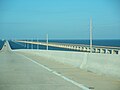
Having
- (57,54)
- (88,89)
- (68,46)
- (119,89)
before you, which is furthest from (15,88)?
(68,46)

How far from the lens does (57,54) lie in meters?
30.3

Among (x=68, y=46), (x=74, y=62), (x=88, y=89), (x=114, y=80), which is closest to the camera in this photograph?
(x=88, y=89)

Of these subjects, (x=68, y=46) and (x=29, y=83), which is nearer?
(x=29, y=83)

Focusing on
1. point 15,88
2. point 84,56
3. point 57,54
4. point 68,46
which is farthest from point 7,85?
point 68,46

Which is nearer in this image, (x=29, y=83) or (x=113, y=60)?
(x=29, y=83)

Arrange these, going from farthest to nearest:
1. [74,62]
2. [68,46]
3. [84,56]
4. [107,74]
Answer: [68,46]
[74,62]
[84,56]
[107,74]

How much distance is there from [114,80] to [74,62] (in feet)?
28.9

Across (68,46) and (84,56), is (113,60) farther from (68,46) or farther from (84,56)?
(68,46)

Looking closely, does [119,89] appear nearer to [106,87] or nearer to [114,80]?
[106,87]

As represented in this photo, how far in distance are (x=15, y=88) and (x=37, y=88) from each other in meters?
0.74

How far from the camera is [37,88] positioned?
12180 millimetres

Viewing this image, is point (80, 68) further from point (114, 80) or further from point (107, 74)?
point (114, 80)

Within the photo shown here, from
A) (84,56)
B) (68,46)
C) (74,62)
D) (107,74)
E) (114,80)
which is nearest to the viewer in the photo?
(114,80)

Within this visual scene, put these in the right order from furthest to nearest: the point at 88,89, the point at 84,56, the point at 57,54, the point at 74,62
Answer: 1. the point at 57,54
2. the point at 74,62
3. the point at 84,56
4. the point at 88,89
